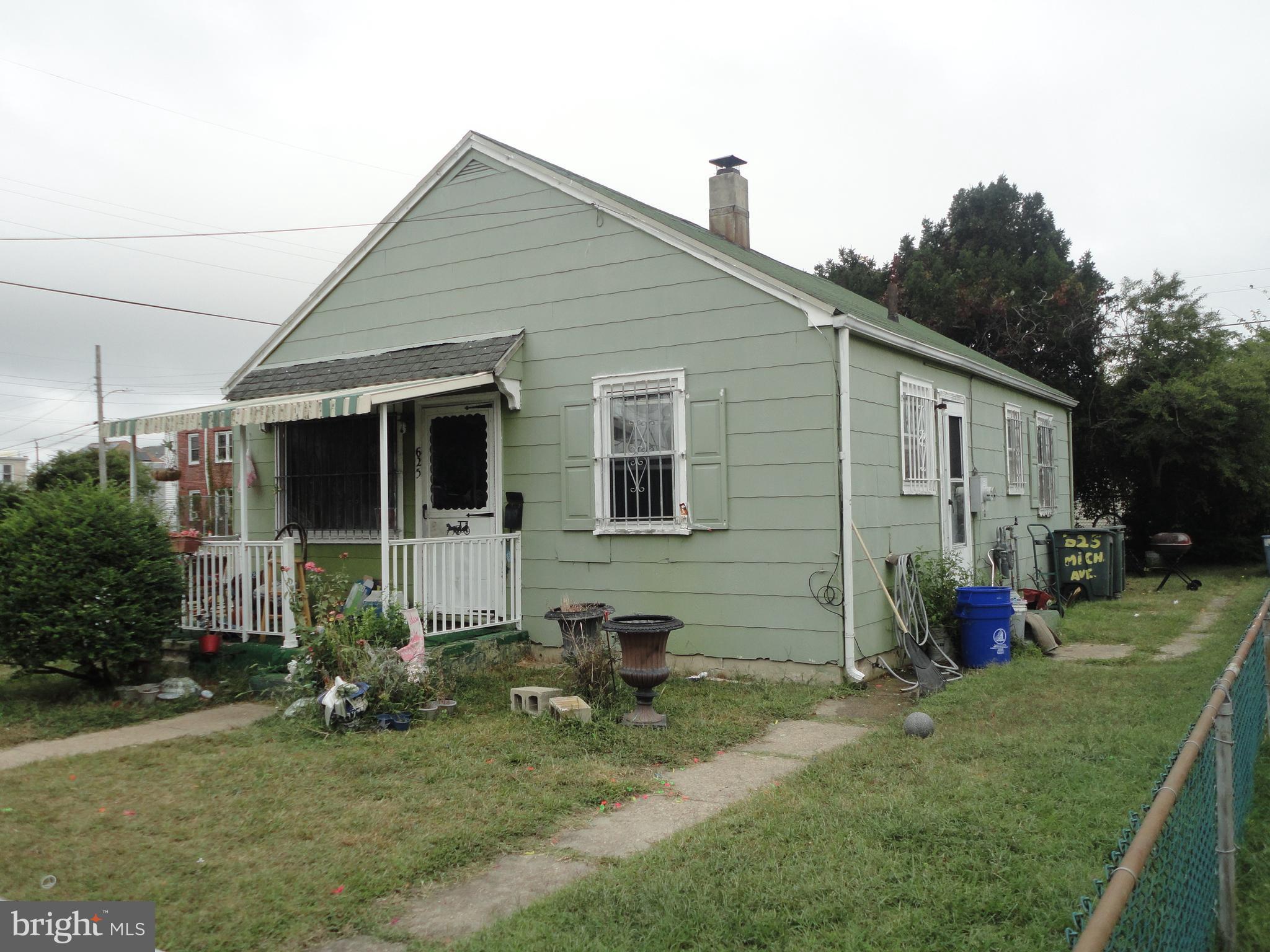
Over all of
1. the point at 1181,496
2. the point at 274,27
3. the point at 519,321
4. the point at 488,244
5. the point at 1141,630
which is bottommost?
the point at 1141,630

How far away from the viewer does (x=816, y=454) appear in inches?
311

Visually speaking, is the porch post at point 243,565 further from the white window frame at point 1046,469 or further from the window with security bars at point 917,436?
the white window frame at point 1046,469

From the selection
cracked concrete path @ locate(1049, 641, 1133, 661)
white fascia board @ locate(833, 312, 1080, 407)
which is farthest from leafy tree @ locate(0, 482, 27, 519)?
cracked concrete path @ locate(1049, 641, 1133, 661)

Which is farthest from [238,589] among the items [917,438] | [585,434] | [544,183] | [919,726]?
[917,438]

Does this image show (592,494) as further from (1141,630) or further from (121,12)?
(121,12)

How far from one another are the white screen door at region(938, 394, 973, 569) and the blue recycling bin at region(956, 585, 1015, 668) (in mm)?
1798

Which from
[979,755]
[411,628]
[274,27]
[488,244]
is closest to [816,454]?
[979,755]

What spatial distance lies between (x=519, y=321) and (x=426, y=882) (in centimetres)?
655

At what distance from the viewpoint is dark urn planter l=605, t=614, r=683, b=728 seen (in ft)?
21.0

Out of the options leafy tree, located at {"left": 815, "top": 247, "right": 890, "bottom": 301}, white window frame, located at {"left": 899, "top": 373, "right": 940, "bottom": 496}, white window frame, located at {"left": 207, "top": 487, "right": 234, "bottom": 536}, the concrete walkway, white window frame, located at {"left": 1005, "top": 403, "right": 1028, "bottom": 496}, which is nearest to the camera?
the concrete walkway

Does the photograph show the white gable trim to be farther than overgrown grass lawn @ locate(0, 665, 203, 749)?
Yes

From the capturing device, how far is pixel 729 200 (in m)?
11.6

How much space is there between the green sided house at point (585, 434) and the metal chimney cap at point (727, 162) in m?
0.97

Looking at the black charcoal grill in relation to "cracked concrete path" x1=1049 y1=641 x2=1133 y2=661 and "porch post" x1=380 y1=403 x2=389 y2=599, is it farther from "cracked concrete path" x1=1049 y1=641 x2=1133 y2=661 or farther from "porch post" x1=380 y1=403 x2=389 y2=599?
"porch post" x1=380 y1=403 x2=389 y2=599
